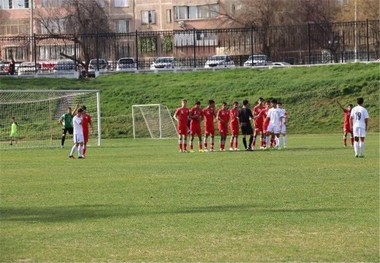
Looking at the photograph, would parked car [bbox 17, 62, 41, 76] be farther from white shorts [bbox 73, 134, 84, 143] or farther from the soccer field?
the soccer field

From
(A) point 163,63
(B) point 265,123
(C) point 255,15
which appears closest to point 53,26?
(C) point 255,15

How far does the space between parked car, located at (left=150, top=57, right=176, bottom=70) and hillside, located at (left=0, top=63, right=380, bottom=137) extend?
13.0 feet

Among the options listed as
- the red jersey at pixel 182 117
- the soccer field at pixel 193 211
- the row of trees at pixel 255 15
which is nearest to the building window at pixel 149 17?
the row of trees at pixel 255 15

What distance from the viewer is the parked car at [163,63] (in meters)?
75.8

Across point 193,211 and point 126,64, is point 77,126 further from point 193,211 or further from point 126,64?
point 126,64

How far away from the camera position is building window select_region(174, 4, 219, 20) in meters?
104

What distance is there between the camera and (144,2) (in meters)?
106

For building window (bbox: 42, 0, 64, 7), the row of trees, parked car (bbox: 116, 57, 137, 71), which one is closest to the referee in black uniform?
parked car (bbox: 116, 57, 137, 71)

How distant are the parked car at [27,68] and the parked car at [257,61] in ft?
49.2

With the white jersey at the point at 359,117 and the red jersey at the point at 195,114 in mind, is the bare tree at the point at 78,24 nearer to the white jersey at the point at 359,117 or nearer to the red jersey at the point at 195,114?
the red jersey at the point at 195,114

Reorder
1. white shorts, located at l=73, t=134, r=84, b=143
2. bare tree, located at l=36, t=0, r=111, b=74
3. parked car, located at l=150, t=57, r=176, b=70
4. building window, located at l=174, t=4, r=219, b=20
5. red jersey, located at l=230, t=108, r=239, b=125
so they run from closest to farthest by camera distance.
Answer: white shorts, located at l=73, t=134, r=84, b=143
red jersey, located at l=230, t=108, r=239, b=125
parked car, located at l=150, t=57, r=176, b=70
bare tree, located at l=36, t=0, r=111, b=74
building window, located at l=174, t=4, r=219, b=20

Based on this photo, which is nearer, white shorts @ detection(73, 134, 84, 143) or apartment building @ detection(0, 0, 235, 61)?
white shorts @ detection(73, 134, 84, 143)

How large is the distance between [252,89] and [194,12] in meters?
42.4

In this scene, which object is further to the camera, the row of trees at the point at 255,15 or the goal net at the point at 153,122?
the row of trees at the point at 255,15
